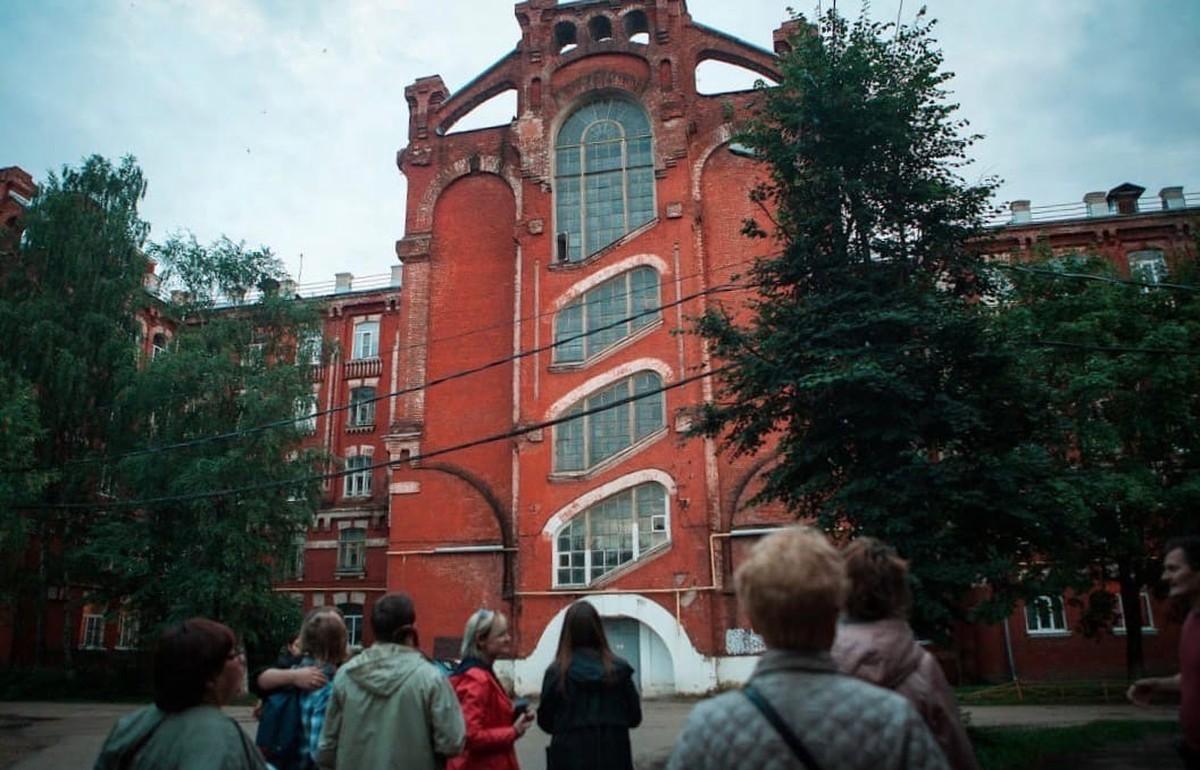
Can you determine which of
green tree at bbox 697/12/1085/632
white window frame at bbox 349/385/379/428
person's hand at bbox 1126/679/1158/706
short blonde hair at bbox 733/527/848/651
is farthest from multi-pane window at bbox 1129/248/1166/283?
short blonde hair at bbox 733/527/848/651

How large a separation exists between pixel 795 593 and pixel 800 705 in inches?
11.9

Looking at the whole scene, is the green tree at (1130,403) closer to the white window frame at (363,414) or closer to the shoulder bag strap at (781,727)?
the shoulder bag strap at (781,727)

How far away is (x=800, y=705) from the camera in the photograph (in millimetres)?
2312

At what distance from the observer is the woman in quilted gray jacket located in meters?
2.26

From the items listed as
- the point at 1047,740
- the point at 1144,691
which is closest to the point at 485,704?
the point at 1144,691

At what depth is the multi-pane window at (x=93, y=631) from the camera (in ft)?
99.0

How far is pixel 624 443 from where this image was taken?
24.4 meters

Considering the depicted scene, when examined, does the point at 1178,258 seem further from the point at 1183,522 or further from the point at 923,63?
the point at 923,63

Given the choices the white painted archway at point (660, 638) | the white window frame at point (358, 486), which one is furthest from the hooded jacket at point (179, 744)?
the white window frame at point (358, 486)

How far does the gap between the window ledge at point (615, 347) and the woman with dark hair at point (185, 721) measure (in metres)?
21.8

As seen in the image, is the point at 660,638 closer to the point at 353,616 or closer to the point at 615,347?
the point at 615,347

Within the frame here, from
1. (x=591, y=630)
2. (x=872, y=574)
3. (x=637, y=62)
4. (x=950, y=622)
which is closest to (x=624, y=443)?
(x=637, y=62)

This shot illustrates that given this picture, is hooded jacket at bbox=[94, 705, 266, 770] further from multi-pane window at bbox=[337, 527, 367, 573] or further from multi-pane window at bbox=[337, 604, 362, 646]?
multi-pane window at bbox=[337, 527, 367, 573]

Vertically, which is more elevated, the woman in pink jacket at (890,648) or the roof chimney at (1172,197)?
the roof chimney at (1172,197)
